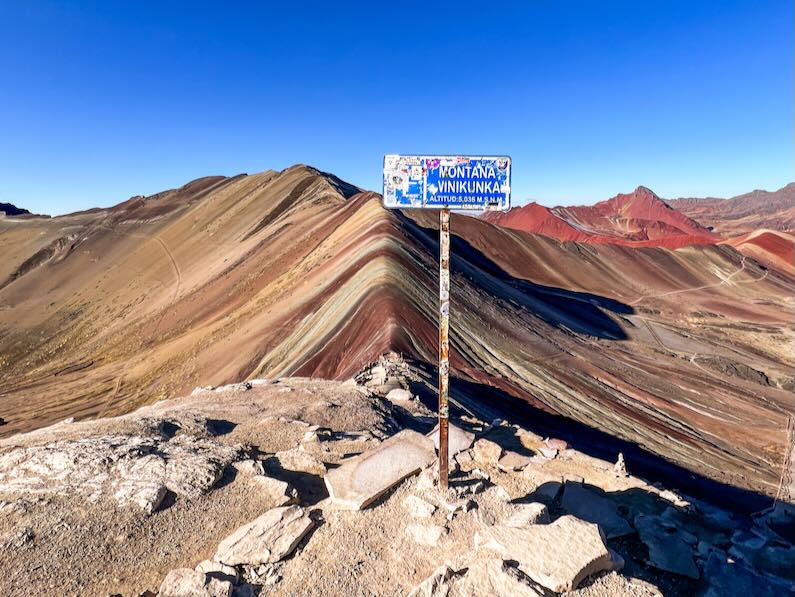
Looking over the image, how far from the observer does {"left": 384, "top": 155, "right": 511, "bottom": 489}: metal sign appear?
4524mm

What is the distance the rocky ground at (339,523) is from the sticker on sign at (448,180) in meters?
2.84

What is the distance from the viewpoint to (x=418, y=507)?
170 inches

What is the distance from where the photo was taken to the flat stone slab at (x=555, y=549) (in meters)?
3.36

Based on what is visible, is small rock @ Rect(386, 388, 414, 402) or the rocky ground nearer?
the rocky ground

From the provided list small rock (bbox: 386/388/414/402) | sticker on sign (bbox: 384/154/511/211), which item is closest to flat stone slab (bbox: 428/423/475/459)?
small rock (bbox: 386/388/414/402)

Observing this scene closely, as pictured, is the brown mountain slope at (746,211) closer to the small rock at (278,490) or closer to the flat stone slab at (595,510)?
the flat stone slab at (595,510)

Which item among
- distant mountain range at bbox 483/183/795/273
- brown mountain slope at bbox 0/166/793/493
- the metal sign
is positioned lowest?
brown mountain slope at bbox 0/166/793/493

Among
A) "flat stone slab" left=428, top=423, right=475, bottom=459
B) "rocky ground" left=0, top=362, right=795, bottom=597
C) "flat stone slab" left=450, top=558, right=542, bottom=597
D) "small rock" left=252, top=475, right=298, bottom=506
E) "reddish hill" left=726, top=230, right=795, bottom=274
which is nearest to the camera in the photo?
"flat stone slab" left=450, top=558, right=542, bottom=597

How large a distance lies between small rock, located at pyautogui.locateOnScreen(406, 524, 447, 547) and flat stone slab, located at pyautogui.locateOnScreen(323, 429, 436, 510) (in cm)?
55

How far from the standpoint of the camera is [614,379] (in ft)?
57.2

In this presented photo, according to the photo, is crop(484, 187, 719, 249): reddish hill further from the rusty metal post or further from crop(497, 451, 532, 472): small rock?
the rusty metal post

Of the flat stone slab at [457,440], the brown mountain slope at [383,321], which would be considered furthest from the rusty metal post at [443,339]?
the brown mountain slope at [383,321]

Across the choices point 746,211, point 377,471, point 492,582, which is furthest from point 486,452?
point 746,211

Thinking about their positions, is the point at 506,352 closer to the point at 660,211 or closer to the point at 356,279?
the point at 356,279
